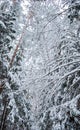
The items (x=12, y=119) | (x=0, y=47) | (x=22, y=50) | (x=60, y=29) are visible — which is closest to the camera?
(x=60, y=29)

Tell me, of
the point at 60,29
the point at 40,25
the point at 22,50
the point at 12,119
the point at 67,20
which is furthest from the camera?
the point at 22,50

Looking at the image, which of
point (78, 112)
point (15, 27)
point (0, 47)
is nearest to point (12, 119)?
point (0, 47)

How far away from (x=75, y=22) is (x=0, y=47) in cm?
879

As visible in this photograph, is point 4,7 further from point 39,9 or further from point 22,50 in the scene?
point 39,9

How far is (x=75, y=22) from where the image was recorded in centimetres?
529

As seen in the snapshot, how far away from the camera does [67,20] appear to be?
5.62 meters

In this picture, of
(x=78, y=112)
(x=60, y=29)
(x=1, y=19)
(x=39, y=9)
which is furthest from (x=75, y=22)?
(x=1, y=19)

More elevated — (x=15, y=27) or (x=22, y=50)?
(x=15, y=27)

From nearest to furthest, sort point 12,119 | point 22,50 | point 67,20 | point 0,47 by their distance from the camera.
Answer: point 67,20
point 12,119
point 0,47
point 22,50

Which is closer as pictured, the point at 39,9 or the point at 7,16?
the point at 39,9

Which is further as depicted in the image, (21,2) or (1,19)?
(21,2)

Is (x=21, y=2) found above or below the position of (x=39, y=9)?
above

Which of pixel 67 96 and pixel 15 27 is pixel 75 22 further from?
pixel 15 27

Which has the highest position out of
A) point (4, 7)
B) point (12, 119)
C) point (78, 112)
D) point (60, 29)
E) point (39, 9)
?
point (4, 7)
